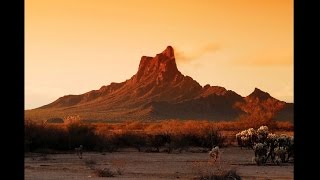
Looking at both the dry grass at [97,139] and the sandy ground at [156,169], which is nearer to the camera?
the sandy ground at [156,169]

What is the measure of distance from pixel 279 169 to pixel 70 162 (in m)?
8.23

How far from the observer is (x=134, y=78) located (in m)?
114

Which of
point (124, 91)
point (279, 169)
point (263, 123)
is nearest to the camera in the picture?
point (279, 169)

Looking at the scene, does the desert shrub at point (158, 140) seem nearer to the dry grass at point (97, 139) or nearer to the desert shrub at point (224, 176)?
the dry grass at point (97, 139)

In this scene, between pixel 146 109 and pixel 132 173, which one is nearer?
pixel 132 173

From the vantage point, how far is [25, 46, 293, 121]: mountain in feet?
329

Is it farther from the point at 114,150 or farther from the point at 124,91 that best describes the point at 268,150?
the point at 124,91

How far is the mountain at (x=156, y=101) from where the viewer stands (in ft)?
329

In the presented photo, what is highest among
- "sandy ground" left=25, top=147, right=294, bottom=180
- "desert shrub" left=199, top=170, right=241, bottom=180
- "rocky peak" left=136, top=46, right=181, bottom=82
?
Answer: "rocky peak" left=136, top=46, right=181, bottom=82
